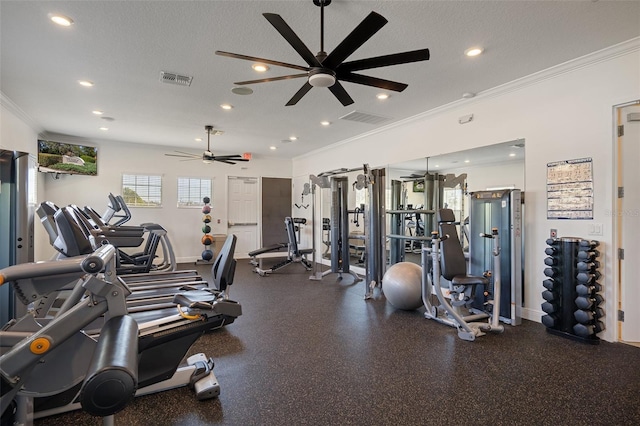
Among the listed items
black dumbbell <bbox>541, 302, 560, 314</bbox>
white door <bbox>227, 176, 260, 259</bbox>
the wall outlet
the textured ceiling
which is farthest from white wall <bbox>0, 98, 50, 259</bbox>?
the wall outlet

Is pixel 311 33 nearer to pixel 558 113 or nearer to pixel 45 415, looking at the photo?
pixel 558 113

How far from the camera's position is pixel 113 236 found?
4527mm

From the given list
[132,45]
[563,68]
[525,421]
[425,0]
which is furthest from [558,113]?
[132,45]

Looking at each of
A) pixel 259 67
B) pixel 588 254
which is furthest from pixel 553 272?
pixel 259 67

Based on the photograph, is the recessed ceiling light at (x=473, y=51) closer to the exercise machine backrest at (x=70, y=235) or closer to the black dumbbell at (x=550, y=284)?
the black dumbbell at (x=550, y=284)

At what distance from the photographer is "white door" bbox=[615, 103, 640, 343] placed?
3.15 m

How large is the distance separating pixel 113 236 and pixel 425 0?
15.2ft

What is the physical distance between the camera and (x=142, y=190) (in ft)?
25.2

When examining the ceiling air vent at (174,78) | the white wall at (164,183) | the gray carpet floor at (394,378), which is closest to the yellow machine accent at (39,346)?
the gray carpet floor at (394,378)

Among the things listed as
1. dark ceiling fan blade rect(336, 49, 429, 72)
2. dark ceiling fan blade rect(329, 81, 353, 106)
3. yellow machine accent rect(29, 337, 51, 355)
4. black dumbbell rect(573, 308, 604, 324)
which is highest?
dark ceiling fan blade rect(336, 49, 429, 72)

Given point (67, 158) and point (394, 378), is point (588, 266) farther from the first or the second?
point (67, 158)

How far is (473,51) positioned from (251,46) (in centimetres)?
218

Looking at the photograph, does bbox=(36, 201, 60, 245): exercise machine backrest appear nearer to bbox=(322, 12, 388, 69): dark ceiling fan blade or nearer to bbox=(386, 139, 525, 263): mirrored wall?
bbox=(322, 12, 388, 69): dark ceiling fan blade

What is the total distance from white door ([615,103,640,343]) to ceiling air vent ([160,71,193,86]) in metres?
4.63
